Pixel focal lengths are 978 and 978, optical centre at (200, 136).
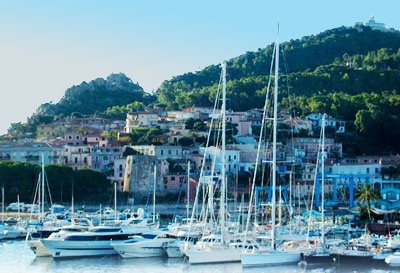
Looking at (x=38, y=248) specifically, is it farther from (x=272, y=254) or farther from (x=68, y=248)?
(x=272, y=254)

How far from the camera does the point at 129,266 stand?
3653 cm

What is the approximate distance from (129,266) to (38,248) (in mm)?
4857

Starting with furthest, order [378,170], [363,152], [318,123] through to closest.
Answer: [318,123], [363,152], [378,170]

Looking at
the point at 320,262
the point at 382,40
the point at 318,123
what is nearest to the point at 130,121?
the point at 318,123

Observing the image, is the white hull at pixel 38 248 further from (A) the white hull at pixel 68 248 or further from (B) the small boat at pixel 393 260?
(B) the small boat at pixel 393 260

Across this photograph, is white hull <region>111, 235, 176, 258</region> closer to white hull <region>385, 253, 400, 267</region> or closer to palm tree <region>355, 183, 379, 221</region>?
white hull <region>385, 253, 400, 267</region>

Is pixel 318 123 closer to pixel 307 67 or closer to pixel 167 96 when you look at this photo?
pixel 167 96

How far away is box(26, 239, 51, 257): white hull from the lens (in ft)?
128

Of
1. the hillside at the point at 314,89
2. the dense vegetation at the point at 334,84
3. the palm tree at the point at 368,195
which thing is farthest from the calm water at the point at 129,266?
the dense vegetation at the point at 334,84

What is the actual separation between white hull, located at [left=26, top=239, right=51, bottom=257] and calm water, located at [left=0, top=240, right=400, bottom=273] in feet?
0.80

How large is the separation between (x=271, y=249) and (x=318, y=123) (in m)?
49.3

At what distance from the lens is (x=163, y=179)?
2559 inches

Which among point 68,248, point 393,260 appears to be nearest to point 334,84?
point 68,248

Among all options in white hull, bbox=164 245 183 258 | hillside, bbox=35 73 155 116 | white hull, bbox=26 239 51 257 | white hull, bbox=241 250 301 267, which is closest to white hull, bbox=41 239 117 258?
white hull, bbox=26 239 51 257
